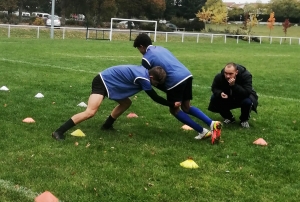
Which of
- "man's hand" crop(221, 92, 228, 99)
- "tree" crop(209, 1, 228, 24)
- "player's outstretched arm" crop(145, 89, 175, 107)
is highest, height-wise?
"tree" crop(209, 1, 228, 24)

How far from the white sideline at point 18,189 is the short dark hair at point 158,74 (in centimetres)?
235

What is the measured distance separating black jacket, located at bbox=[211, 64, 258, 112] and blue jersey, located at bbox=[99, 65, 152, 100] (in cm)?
176

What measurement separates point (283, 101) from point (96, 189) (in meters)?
7.06

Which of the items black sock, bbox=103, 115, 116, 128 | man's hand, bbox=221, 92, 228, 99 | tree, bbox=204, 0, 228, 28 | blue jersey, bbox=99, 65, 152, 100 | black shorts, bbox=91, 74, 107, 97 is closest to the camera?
blue jersey, bbox=99, 65, 152, 100

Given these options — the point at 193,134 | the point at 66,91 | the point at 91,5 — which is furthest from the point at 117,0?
the point at 193,134

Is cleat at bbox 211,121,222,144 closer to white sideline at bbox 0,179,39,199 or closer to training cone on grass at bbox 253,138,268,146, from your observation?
training cone on grass at bbox 253,138,268,146

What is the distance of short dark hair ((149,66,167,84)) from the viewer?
607 cm

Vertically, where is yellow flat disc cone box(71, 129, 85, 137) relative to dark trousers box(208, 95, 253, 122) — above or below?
below

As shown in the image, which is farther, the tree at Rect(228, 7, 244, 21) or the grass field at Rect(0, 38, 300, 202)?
the tree at Rect(228, 7, 244, 21)

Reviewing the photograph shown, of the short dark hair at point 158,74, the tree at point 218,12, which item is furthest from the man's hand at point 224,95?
the tree at point 218,12

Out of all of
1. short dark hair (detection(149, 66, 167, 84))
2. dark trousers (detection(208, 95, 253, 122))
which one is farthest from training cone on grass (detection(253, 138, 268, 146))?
short dark hair (detection(149, 66, 167, 84))

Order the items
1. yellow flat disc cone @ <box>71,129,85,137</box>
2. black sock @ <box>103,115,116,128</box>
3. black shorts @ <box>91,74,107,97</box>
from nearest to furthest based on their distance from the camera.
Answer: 1. black shorts @ <box>91,74,107,97</box>
2. yellow flat disc cone @ <box>71,129,85,137</box>
3. black sock @ <box>103,115,116,128</box>

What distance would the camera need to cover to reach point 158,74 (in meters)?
6.07

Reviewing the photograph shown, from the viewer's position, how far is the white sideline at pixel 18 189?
435 cm
